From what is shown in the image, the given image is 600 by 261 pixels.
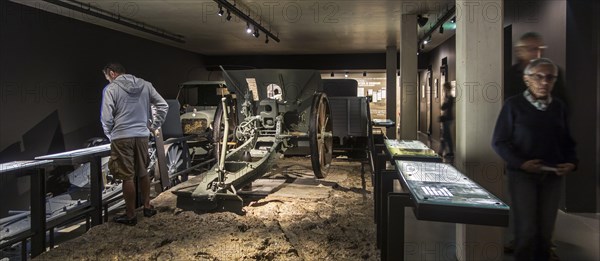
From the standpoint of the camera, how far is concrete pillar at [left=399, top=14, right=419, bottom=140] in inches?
306

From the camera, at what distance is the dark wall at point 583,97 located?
4215mm

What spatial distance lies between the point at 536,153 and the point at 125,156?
3.45 meters

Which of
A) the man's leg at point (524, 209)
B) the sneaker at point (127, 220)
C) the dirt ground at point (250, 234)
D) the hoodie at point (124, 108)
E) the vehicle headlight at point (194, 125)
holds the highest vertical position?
the hoodie at point (124, 108)

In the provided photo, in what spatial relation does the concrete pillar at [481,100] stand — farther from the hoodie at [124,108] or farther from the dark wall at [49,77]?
the dark wall at [49,77]

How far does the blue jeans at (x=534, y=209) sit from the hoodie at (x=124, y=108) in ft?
10.9

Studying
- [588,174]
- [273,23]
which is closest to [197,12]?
[273,23]

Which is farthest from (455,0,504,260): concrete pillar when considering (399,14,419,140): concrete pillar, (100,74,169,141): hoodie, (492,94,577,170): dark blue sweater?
(399,14,419,140): concrete pillar

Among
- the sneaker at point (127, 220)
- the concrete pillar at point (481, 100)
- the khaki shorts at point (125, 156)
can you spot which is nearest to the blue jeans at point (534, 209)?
the concrete pillar at point (481, 100)

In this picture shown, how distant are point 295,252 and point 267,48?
1029 cm

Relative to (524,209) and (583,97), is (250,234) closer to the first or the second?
Result: (524,209)

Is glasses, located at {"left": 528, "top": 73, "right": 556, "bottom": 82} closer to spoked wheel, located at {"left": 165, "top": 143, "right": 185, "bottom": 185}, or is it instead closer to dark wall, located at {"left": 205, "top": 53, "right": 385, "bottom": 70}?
spoked wheel, located at {"left": 165, "top": 143, "right": 185, "bottom": 185}

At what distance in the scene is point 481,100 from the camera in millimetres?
2686

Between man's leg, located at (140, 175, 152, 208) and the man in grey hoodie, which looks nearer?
the man in grey hoodie

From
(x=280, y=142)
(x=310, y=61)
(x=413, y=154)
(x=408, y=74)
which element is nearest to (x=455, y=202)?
(x=413, y=154)
